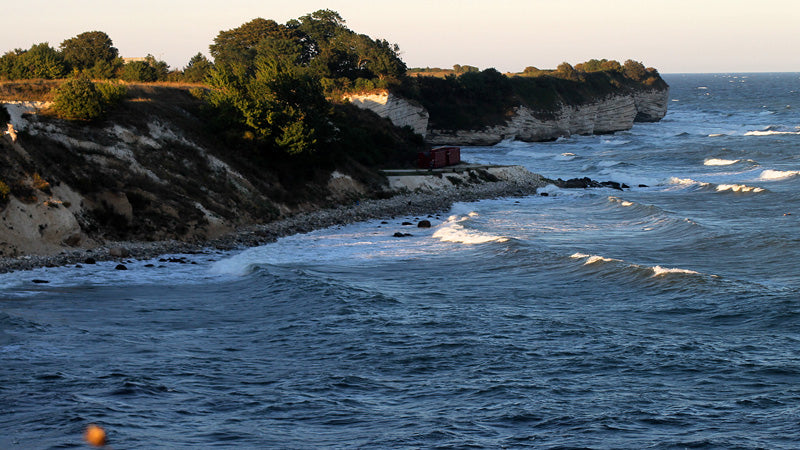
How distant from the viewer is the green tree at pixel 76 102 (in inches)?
1647

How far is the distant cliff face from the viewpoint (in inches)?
3206

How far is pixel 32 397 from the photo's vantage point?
1745 cm

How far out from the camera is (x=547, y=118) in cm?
10831

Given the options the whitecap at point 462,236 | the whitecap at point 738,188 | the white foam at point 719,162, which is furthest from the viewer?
the white foam at point 719,162

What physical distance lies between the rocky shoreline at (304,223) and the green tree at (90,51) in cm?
3477

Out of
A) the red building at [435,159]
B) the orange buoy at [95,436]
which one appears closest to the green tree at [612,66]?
the red building at [435,159]

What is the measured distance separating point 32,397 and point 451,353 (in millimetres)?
11198

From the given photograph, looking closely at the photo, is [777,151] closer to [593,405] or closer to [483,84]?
[483,84]

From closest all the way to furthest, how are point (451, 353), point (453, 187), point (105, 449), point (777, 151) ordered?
1. point (105, 449)
2. point (451, 353)
3. point (453, 187)
4. point (777, 151)

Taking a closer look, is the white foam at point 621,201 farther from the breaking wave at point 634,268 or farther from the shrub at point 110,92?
the shrub at point 110,92

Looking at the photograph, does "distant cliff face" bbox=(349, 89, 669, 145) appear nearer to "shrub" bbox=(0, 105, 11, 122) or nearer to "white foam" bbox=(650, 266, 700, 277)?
"shrub" bbox=(0, 105, 11, 122)

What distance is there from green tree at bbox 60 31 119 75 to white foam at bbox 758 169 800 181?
61.1 m

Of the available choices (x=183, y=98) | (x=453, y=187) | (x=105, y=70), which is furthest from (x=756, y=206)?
(x=105, y=70)

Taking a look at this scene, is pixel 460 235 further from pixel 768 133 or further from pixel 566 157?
pixel 768 133
